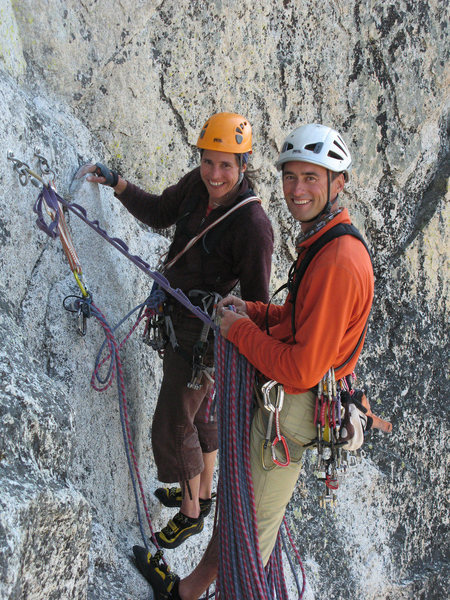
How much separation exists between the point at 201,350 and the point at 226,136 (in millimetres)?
976

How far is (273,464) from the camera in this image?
2434 mm

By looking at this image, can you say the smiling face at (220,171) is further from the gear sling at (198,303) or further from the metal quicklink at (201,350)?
the metal quicklink at (201,350)

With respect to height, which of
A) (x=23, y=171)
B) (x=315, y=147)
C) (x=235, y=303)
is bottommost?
(x=235, y=303)

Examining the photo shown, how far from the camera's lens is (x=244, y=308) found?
104 inches

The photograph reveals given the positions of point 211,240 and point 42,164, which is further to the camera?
point 42,164

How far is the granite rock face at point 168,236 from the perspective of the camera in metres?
2.24

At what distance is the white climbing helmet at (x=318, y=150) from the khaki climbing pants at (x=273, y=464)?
87 cm

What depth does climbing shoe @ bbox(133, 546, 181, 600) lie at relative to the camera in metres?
2.97

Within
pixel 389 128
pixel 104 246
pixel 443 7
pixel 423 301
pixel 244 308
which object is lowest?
pixel 244 308

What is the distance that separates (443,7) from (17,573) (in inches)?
219

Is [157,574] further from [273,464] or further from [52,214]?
[52,214]

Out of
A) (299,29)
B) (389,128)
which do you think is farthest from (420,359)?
(299,29)

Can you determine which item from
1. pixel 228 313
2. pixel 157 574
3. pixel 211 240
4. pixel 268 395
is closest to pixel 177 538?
pixel 157 574

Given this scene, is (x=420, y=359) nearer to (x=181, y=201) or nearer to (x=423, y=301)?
(x=423, y=301)
